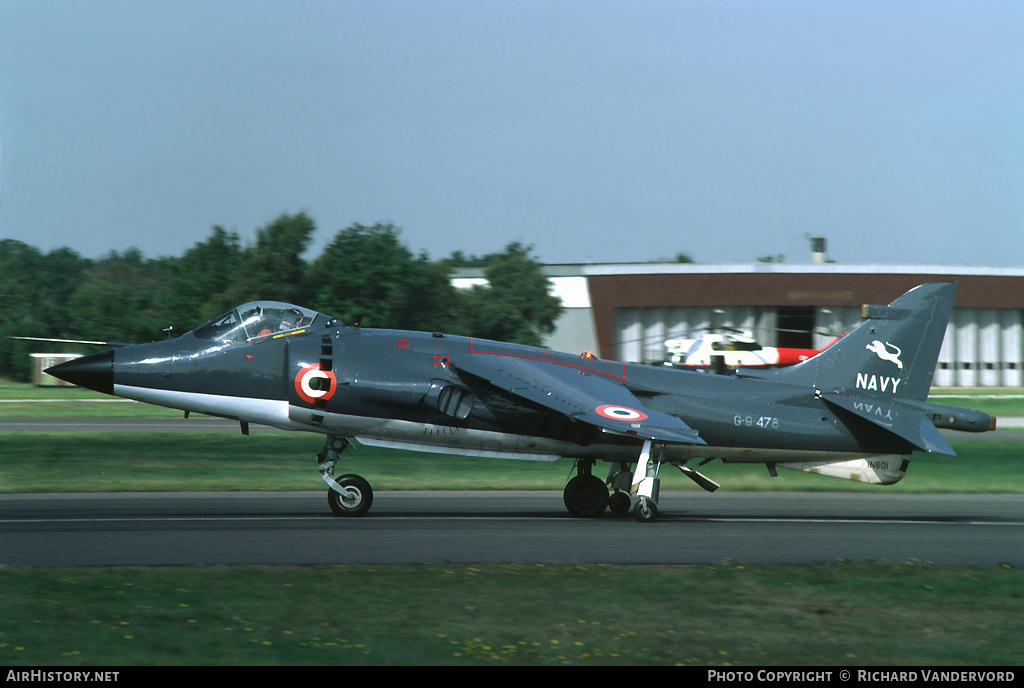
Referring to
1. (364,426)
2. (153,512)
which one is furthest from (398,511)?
(153,512)

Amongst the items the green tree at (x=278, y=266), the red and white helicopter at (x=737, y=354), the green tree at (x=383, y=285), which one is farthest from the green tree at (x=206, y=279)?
the red and white helicopter at (x=737, y=354)

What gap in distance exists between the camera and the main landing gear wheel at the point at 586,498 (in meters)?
15.4

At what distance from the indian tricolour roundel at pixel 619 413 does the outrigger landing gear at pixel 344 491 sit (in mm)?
3961

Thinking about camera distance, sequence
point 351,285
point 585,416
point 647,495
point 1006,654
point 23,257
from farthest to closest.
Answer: point 23,257 → point 351,285 → point 647,495 → point 585,416 → point 1006,654

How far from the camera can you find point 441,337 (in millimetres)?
15445

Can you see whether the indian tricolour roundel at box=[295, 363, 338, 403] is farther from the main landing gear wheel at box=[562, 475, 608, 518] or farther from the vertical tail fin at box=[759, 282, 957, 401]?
the vertical tail fin at box=[759, 282, 957, 401]

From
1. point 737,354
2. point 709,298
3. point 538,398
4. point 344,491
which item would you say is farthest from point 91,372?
point 709,298

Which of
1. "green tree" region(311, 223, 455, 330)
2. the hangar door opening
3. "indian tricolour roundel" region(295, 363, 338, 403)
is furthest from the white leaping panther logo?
the hangar door opening

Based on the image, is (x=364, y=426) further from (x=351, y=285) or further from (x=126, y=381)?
(x=351, y=285)

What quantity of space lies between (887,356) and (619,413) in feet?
18.6

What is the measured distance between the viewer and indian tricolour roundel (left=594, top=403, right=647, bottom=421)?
13.6 meters

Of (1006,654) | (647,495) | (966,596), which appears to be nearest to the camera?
(1006,654)

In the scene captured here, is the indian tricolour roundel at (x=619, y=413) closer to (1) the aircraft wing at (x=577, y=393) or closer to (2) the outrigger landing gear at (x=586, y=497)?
(1) the aircraft wing at (x=577, y=393)

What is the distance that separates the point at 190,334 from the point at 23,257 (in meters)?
100
